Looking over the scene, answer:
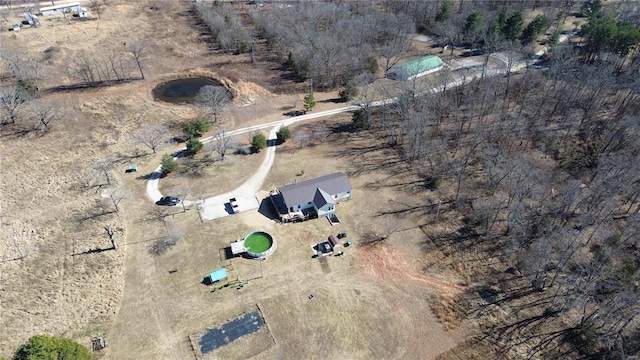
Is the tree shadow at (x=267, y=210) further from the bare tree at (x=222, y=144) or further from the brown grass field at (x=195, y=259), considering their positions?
the bare tree at (x=222, y=144)

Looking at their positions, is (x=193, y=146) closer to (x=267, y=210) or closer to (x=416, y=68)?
(x=267, y=210)

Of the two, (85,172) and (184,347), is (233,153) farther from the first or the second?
(184,347)

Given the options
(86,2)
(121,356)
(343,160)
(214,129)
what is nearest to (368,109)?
(343,160)

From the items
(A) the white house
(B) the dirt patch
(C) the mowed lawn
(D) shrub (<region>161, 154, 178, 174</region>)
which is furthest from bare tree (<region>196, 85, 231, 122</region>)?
(B) the dirt patch

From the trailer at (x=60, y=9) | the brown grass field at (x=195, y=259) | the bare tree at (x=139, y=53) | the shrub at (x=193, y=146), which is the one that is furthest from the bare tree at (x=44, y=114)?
the trailer at (x=60, y=9)

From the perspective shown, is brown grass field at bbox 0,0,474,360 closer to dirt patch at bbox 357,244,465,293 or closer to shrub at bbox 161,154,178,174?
dirt patch at bbox 357,244,465,293

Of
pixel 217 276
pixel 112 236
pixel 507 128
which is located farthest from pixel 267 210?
pixel 507 128
